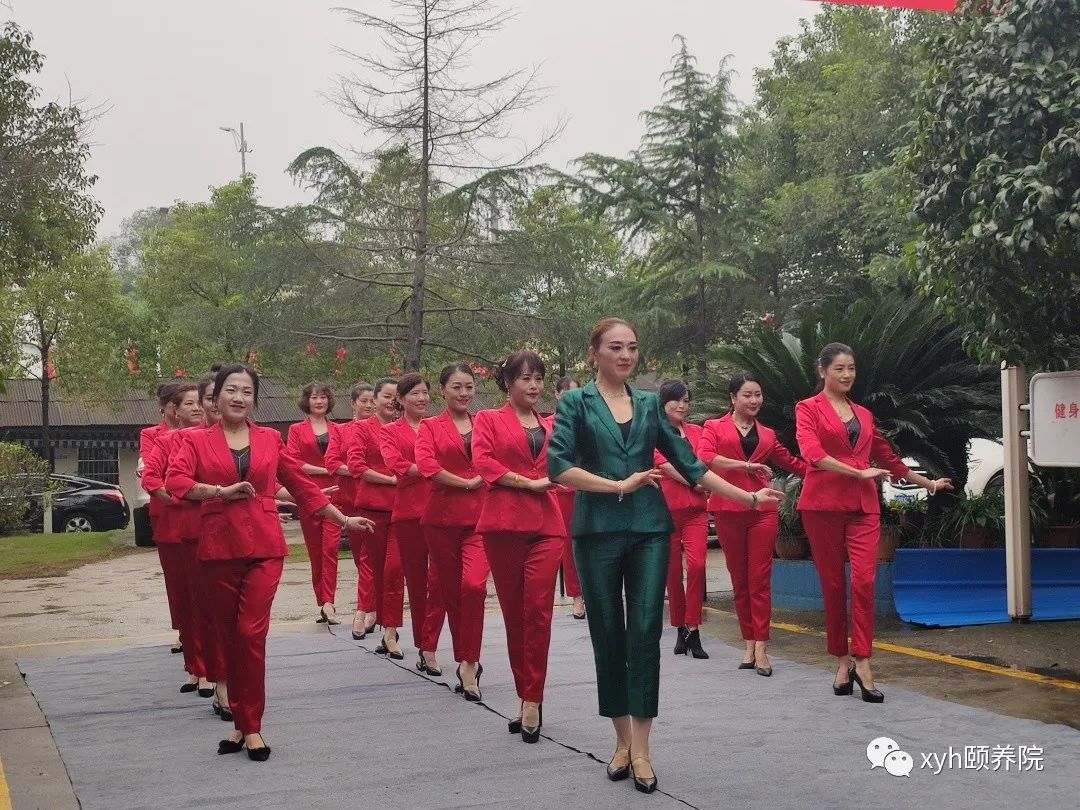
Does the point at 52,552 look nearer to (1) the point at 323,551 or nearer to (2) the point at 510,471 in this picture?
(1) the point at 323,551

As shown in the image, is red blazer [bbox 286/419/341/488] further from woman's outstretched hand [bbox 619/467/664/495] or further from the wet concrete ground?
woman's outstretched hand [bbox 619/467/664/495]

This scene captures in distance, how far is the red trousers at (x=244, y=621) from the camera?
6.17 metres

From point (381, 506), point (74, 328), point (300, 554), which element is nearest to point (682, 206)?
point (300, 554)

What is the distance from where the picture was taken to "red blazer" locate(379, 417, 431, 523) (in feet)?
28.5

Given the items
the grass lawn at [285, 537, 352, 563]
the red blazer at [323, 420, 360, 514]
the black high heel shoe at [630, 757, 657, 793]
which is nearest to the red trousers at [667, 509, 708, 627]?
the red blazer at [323, 420, 360, 514]

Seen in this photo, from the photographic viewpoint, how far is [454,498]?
7855mm

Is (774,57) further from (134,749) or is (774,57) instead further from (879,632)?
(134,749)

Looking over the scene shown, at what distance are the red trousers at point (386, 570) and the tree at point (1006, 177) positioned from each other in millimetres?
4045

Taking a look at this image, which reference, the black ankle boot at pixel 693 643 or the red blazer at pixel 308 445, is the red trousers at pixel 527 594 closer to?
the black ankle boot at pixel 693 643

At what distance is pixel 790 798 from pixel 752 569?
11.2 feet

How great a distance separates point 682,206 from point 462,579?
20.3 metres

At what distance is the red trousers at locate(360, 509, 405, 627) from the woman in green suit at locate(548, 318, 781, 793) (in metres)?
3.66

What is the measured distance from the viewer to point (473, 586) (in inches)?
299

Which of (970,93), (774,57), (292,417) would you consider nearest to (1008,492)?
(970,93)
